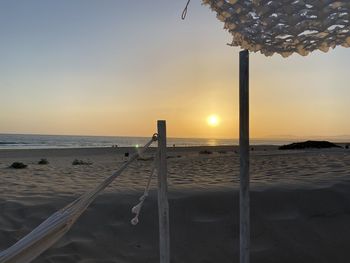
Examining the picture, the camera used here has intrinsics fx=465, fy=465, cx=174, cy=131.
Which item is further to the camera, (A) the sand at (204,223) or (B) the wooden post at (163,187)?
(A) the sand at (204,223)

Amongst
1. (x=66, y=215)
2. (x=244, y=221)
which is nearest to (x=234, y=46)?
(x=244, y=221)

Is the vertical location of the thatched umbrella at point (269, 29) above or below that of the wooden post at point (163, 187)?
above

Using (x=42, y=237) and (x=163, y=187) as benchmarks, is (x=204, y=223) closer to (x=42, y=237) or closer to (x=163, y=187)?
(x=163, y=187)

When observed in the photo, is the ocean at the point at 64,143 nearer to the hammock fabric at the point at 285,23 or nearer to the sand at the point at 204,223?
the sand at the point at 204,223

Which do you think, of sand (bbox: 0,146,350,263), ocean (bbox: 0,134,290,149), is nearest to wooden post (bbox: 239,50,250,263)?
sand (bbox: 0,146,350,263)

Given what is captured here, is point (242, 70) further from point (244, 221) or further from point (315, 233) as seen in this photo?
point (315, 233)

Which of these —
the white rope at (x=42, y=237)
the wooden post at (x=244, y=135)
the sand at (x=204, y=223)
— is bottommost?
the sand at (x=204, y=223)

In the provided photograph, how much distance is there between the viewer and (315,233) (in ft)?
20.2

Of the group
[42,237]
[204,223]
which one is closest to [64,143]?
[204,223]

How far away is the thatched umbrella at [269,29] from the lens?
3.78m

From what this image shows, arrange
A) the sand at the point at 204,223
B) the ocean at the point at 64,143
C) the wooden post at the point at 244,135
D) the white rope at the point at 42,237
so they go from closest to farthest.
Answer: the white rope at the point at 42,237 < the wooden post at the point at 244,135 < the sand at the point at 204,223 < the ocean at the point at 64,143

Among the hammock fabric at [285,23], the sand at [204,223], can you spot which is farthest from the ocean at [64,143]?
the hammock fabric at [285,23]

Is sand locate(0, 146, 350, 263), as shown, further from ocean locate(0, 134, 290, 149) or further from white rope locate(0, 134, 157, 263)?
ocean locate(0, 134, 290, 149)

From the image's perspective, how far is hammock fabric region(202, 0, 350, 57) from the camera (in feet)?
12.3
